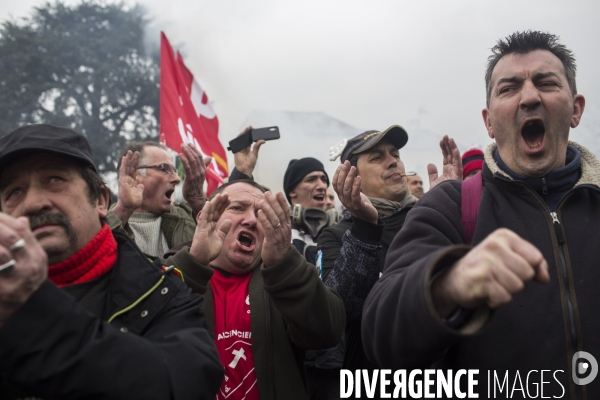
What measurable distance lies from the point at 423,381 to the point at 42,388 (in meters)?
1.11

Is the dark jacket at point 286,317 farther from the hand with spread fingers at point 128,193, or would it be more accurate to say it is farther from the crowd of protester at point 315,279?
the hand with spread fingers at point 128,193

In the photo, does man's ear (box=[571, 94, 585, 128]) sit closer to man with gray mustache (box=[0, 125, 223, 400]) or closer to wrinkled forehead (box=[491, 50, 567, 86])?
wrinkled forehead (box=[491, 50, 567, 86])

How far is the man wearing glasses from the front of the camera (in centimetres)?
365

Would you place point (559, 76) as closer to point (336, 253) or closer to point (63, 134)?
point (336, 253)

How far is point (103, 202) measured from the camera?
80.8 inches

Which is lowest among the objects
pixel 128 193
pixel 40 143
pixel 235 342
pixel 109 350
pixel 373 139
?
pixel 109 350

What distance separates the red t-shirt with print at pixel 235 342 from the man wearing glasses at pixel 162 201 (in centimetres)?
120

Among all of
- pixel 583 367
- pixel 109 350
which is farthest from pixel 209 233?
pixel 583 367

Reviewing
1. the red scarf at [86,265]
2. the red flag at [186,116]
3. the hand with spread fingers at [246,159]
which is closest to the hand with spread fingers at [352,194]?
the red scarf at [86,265]

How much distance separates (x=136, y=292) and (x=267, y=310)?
0.81 metres

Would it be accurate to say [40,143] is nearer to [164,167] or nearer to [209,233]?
[209,233]

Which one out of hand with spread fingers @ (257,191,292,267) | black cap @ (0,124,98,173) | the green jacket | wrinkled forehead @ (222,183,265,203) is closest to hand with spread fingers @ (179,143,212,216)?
the green jacket

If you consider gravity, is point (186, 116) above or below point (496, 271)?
above

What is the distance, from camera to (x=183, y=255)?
2299 mm
